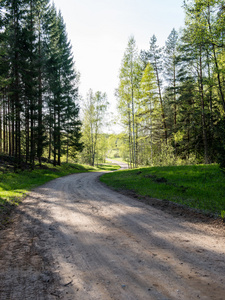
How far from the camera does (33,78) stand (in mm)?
23094

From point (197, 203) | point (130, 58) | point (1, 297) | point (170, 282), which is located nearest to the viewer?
point (1, 297)

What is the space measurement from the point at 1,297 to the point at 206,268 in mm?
3302

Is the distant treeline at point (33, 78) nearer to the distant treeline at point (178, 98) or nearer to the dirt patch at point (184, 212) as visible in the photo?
the distant treeline at point (178, 98)

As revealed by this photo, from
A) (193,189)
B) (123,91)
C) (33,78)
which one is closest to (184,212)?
(193,189)

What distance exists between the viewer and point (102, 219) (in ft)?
19.7

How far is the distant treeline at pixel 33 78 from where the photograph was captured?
659 inches

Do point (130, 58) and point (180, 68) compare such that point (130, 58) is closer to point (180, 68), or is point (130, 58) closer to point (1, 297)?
point (180, 68)

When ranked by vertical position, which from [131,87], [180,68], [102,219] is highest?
[180,68]

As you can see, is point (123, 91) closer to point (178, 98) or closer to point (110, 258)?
point (178, 98)

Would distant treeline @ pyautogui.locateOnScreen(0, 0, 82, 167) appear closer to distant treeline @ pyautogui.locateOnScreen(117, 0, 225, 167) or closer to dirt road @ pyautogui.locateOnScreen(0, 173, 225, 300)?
distant treeline @ pyautogui.locateOnScreen(117, 0, 225, 167)

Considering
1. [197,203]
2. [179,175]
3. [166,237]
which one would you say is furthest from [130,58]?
[166,237]

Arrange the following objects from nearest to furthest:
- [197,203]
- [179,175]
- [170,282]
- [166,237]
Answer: [170,282] → [166,237] → [197,203] → [179,175]

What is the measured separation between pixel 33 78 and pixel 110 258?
24.6 meters

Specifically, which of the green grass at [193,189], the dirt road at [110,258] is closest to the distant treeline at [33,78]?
the dirt road at [110,258]
